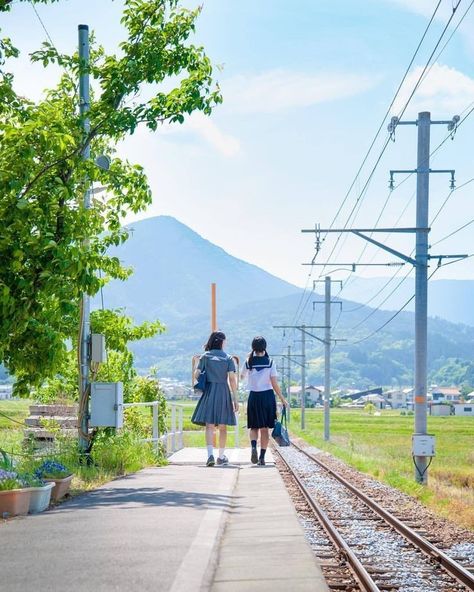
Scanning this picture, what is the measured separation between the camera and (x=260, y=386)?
15.6m

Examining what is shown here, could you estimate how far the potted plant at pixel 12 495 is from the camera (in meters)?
9.32

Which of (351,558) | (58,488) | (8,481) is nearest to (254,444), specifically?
(58,488)

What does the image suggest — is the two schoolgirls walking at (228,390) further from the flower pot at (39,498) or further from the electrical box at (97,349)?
the flower pot at (39,498)

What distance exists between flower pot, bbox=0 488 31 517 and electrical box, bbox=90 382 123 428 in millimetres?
4901

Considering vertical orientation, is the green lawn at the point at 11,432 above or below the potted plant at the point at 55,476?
below

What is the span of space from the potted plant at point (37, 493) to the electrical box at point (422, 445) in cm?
1220

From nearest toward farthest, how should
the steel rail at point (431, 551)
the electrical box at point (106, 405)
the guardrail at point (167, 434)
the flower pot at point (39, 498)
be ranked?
1. the steel rail at point (431, 551)
2. the flower pot at point (39, 498)
3. the electrical box at point (106, 405)
4. the guardrail at point (167, 434)

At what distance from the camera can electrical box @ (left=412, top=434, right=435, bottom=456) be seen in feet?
69.2

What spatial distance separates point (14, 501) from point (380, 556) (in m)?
3.42

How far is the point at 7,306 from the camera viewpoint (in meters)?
10.8

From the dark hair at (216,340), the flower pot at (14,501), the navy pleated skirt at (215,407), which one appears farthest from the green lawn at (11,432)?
the flower pot at (14,501)

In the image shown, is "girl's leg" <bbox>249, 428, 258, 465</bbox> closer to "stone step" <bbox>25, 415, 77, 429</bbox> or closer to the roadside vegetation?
the roadside vegetation

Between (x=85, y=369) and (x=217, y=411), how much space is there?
6.54 ft

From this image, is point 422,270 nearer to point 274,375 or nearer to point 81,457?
point 274,375
